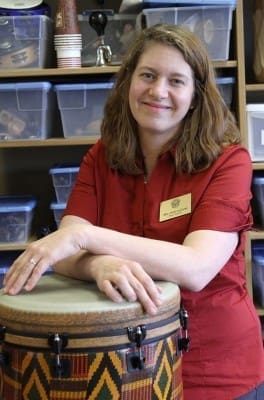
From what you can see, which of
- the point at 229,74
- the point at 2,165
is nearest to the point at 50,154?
the point at 2,165

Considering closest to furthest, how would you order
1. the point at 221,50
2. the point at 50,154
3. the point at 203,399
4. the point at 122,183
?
the point at 203,399, the point at 122,183, the point at 221,50, the point at 50,154

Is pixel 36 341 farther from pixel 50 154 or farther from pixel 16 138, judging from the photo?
pixel 50 154

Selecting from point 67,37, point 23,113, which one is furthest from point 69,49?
point 23,113

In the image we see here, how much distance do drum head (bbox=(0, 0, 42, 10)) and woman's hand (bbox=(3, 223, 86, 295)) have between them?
129 centimetres

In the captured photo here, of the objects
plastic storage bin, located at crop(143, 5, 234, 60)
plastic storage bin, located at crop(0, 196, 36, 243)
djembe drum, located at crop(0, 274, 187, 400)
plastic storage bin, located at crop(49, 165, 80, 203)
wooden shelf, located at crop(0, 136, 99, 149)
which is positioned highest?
plastic storage bin, located at crop(143, 5, 234, 60)

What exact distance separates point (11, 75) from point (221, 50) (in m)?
0.76

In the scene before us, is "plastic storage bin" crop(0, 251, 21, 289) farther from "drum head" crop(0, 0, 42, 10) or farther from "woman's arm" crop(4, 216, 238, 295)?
"woman's arm" crop(4, 216, 238, 295)

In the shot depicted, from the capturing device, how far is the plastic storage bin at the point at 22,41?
224cm

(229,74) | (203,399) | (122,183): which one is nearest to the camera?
(203,399)

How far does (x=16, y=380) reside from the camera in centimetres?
111

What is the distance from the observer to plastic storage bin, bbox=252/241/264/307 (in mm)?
2290

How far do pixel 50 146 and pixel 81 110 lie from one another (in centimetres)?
31

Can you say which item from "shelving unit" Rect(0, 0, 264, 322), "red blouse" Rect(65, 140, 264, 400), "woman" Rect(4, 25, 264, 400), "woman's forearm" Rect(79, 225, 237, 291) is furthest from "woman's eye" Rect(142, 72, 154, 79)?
"shelving unit" Rect(0, 0, 264, 322)

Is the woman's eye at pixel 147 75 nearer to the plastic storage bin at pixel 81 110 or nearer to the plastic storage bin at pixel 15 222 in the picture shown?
the plastic storage bin at pixel 81 110
